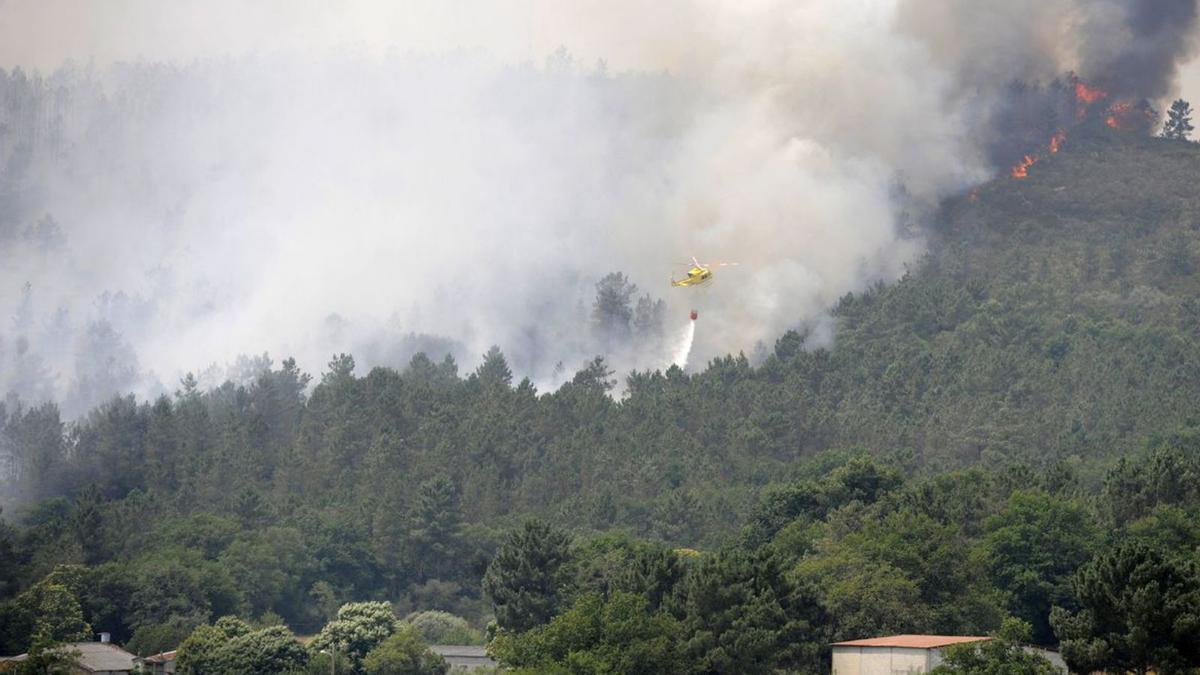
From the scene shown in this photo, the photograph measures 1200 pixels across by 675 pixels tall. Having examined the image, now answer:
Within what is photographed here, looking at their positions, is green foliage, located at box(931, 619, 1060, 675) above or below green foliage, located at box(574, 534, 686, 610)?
below

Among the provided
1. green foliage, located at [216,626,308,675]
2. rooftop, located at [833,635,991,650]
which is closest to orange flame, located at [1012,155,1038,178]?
green foliage, located at [216,626,308,675]

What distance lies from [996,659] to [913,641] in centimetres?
820

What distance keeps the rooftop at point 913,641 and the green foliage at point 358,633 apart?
1009 inches

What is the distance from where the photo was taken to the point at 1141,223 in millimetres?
175750

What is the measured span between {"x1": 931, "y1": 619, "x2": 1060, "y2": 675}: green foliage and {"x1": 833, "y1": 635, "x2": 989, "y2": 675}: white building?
154 centimetres

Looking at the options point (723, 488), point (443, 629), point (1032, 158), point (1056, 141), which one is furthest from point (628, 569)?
point (1056, 141)

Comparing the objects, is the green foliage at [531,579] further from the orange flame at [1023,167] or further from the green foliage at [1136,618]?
the orange flame at [1023,167]

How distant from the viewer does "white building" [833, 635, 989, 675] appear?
67750 millimetres

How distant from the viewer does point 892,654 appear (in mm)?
Answer: 69500

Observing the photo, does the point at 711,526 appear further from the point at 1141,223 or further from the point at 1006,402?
the point at 1141,223

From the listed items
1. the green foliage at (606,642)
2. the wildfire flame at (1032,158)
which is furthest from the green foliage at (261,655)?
the wildfire flame at (1032,158)

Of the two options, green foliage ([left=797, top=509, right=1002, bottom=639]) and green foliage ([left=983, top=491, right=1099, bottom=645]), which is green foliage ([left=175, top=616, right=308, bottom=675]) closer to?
green foliage ([left=797, top=509, right=1002, bottom=639])

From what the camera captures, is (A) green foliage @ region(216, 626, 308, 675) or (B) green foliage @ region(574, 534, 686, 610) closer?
(B) green foliage @ region(574, 534, 686, 610)

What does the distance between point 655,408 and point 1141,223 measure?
191 feet
